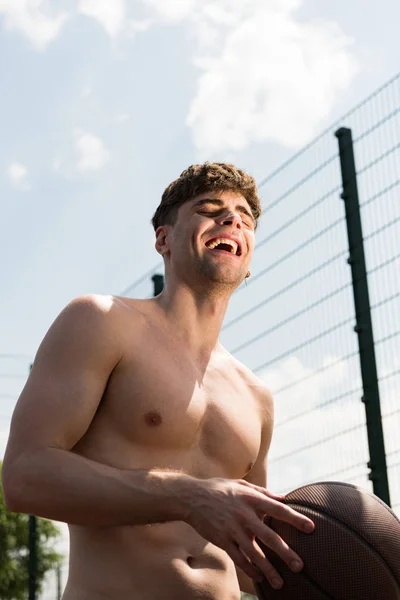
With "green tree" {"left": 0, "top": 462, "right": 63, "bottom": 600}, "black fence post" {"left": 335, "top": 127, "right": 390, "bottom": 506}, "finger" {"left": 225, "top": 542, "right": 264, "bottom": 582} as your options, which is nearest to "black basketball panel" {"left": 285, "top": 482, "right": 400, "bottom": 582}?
"finger" {"left": 225, "top": 542, "right": 264, "bottom": 582}

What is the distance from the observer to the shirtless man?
6.95ft

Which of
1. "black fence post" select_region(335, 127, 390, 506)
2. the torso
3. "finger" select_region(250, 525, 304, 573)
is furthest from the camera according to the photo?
"black fence post" select_region(335, 127, 390, 506)

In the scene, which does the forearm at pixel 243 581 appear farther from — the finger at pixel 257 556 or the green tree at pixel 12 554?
the green tree at pixel 12 554

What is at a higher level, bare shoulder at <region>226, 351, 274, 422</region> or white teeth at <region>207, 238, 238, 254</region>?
white teeth at <region>207, 238, 238, 254</region>

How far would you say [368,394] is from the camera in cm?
460

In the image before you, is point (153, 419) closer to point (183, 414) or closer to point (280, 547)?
point (183, 414)

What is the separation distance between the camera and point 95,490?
2152 mm

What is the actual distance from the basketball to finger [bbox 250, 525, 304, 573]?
6cm

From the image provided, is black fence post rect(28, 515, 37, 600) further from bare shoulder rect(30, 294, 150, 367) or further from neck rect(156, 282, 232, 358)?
bare shoulder rect(30, 294, 150, 367)

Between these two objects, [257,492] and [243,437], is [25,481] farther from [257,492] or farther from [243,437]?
[243,437]

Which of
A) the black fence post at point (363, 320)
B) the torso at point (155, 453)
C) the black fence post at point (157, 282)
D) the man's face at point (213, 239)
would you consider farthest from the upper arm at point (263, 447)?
the black fence post at point (157, 282)

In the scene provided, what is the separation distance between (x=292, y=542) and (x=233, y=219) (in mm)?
1033

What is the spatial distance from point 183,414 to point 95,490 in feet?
1.51

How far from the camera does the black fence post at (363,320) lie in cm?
447
